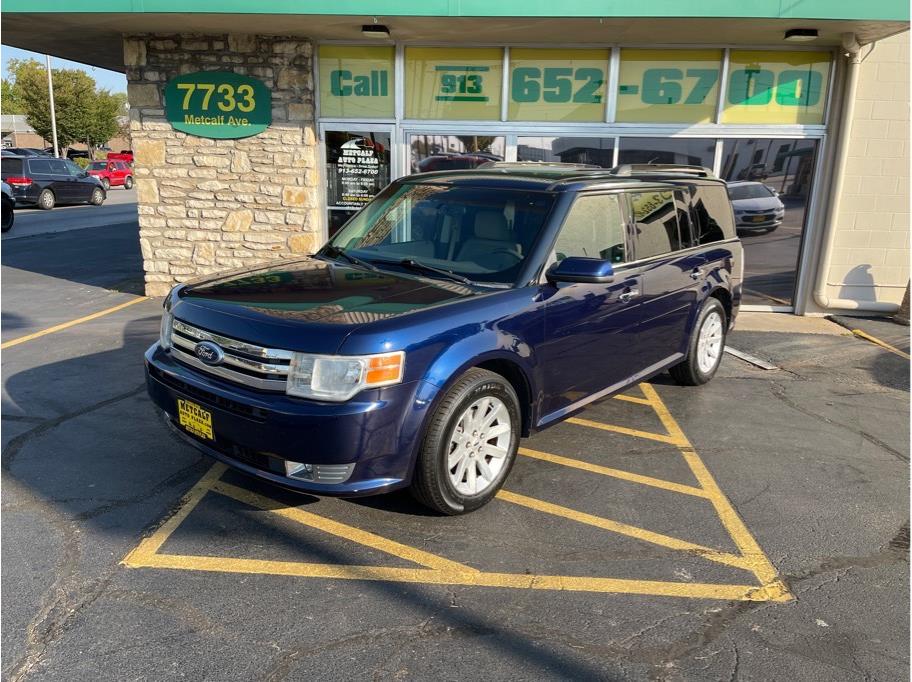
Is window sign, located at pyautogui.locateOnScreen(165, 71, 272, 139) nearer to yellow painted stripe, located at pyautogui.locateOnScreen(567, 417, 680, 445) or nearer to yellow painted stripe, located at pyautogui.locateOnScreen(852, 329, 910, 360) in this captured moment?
yellow painted stripe, located at pyautogui.locateOnScreen(567, 417, 680, 445)

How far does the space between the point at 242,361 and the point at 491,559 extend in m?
1.57

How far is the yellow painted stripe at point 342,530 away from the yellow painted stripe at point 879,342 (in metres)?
6.64

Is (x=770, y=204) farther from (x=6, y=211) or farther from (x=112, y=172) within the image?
(x=112, y=172)

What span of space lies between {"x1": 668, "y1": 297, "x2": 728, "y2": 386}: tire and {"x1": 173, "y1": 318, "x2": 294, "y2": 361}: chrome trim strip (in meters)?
3.79

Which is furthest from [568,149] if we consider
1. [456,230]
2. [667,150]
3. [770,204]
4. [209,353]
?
[209,353]

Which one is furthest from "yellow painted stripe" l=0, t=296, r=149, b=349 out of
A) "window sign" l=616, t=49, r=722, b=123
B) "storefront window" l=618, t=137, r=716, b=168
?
"window sign" l=616, t=49, r=722, b=123

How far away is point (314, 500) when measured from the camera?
4.02 metres

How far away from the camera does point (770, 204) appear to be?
9.43m

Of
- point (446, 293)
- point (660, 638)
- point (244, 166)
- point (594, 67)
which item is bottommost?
point (660, 638)

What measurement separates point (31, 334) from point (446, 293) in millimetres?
5837

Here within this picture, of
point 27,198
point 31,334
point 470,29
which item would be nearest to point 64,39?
point 31,334

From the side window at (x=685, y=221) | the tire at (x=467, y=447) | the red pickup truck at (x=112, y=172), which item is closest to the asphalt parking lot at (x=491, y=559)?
the tire at (x=467, y=447)

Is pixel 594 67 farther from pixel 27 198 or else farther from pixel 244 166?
pixel 27 198

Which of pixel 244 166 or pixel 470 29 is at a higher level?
pixel 470 29
